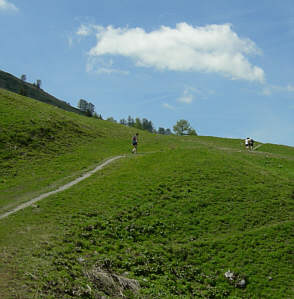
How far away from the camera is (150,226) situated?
894 inches

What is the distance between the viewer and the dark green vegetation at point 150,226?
15.8 m

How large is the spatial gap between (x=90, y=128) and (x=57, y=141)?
14326mm

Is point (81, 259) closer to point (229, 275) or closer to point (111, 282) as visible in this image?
point (111, 282)

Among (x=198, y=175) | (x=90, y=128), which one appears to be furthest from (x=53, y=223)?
(x=90, y=128)

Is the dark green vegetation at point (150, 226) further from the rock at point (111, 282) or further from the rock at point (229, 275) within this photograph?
the rock at point (229, 275)

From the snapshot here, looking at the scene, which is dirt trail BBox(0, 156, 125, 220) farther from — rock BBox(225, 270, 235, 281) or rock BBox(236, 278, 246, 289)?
rock BBox(236, 278, 246, 289)

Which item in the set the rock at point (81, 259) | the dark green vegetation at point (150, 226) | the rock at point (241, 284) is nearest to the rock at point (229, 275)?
the dark green vegetation at point (150, 226)

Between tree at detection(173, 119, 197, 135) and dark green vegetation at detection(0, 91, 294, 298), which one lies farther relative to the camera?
tree at detection(173, 119, 197, 135)

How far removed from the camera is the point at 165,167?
3453 cm

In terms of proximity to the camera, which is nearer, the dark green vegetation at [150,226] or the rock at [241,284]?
the dark green vegetation at [150,226]

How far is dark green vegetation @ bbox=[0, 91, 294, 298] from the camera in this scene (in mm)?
15836

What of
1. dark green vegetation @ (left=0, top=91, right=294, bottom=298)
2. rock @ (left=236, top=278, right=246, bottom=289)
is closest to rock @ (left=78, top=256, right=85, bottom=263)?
dark green vegetation @ (left=0, top=91, right=294, bottom=298)

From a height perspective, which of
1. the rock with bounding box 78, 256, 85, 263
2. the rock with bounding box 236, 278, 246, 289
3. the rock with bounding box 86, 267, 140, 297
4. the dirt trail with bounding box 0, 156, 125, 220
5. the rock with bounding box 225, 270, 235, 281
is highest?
the dirt trail with bounding box 0, 156, 125, 220

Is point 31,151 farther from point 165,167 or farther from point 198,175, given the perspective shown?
point 198,175
